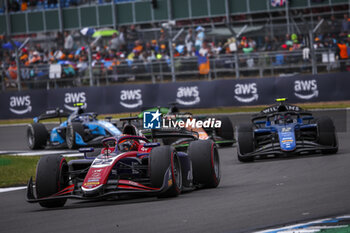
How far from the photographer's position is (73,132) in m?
18.8

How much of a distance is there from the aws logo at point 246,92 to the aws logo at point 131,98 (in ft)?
13.5

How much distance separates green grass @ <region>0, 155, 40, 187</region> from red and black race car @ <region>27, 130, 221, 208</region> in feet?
11.2

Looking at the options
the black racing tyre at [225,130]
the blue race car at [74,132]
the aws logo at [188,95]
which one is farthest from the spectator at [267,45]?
the black racing tyre at [225,130]

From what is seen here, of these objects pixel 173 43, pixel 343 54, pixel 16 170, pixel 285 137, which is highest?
pixel 173 43

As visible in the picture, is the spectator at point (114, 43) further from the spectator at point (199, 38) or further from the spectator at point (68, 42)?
the spectator at point (199, 38)

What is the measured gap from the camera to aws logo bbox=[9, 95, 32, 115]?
3039cm

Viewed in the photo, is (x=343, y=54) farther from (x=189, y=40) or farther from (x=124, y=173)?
(x=124, y=173)

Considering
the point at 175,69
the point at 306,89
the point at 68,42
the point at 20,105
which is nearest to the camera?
the point at 306,89

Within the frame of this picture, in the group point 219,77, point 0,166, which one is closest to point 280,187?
point 0,166

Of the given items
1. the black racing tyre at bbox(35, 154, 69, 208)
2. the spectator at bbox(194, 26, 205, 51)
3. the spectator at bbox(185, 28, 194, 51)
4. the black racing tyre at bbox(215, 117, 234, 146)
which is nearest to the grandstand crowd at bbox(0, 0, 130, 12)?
the spectator at bbox(185, 28, 194, 51)

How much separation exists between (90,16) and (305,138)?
91.4ft

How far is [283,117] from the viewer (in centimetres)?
1452

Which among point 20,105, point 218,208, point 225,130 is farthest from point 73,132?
point 20,105

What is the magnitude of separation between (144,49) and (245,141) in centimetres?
1982
